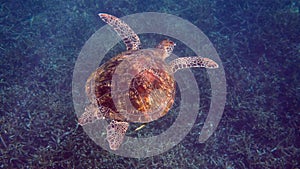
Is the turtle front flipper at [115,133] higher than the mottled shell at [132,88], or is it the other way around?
the mottled shell at [132,88]

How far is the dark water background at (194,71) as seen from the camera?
3.55 m

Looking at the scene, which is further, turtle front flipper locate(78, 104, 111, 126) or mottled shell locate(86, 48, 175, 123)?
turtle front flipper locate(78, 104, 111, 126)

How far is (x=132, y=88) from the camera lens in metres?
3.15

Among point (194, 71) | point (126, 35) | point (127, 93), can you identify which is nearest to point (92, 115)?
point (127, 93)

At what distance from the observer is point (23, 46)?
4.42 m

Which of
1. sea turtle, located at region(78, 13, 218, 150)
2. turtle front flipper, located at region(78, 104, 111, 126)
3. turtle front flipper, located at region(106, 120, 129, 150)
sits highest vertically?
sea turtle, located at region(78, 13, 218, 150)

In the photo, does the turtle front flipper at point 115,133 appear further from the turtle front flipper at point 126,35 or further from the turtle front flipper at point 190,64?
the turtle front flipper at point 126,35

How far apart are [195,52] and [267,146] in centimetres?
194

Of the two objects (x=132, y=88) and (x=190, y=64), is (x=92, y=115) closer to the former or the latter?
(x=132, y=88)

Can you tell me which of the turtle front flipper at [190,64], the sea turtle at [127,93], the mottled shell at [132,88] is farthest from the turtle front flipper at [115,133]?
the turtle front flipper at [190,64]

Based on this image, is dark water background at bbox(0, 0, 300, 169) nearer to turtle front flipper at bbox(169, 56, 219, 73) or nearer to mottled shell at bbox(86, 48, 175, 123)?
turtle front flipper at bbox(169, 56, 219, 73)

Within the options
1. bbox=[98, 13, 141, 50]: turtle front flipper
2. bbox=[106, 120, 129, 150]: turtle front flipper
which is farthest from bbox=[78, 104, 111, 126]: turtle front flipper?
bbox=[98, 13, 141, 50]: turtle front flipper

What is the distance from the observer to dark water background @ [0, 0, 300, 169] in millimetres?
3549

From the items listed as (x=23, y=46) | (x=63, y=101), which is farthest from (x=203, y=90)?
(x=23, y=46)
